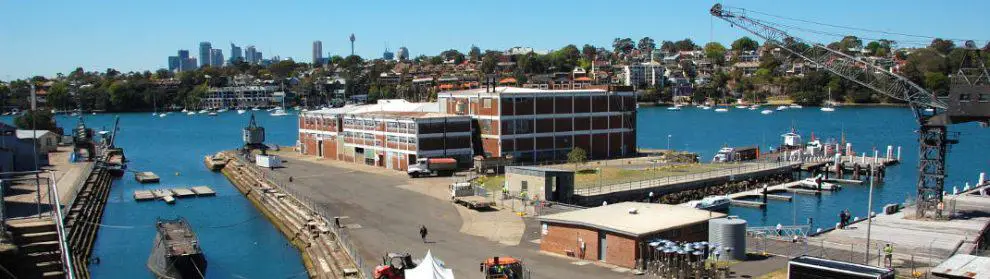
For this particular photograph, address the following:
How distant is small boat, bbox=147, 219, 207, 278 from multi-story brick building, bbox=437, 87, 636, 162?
3054cm

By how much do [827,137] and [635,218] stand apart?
99272 millimetres

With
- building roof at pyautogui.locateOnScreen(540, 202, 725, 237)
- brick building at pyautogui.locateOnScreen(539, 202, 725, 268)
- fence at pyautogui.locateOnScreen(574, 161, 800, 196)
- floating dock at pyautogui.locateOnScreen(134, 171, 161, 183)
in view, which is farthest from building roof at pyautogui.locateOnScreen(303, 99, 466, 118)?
brick building at pyautogui.locateOnScreen(539, 202, 725, 268)

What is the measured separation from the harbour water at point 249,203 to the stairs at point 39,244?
10.3 metres

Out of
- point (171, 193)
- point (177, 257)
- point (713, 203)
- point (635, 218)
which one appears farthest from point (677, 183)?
point (171, 193)

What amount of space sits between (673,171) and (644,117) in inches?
5112

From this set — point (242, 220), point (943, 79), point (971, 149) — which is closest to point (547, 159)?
point (242, 220)

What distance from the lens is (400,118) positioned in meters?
65.5

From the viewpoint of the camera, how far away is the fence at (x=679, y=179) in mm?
52688

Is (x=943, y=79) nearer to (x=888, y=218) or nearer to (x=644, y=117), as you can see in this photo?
(x=644, y=117)

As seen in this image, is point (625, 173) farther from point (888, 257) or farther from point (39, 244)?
point (39, 244)

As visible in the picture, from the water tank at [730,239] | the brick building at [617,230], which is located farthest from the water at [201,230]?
the water tank at [730,239]

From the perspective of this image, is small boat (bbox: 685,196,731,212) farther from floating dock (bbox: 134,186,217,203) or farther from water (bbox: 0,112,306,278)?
floating dock (bbox: 134,186,217,203)

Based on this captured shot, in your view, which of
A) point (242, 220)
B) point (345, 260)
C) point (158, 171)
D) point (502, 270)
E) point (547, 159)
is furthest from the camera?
point (158, 171)

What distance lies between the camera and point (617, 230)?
98.0 ft
